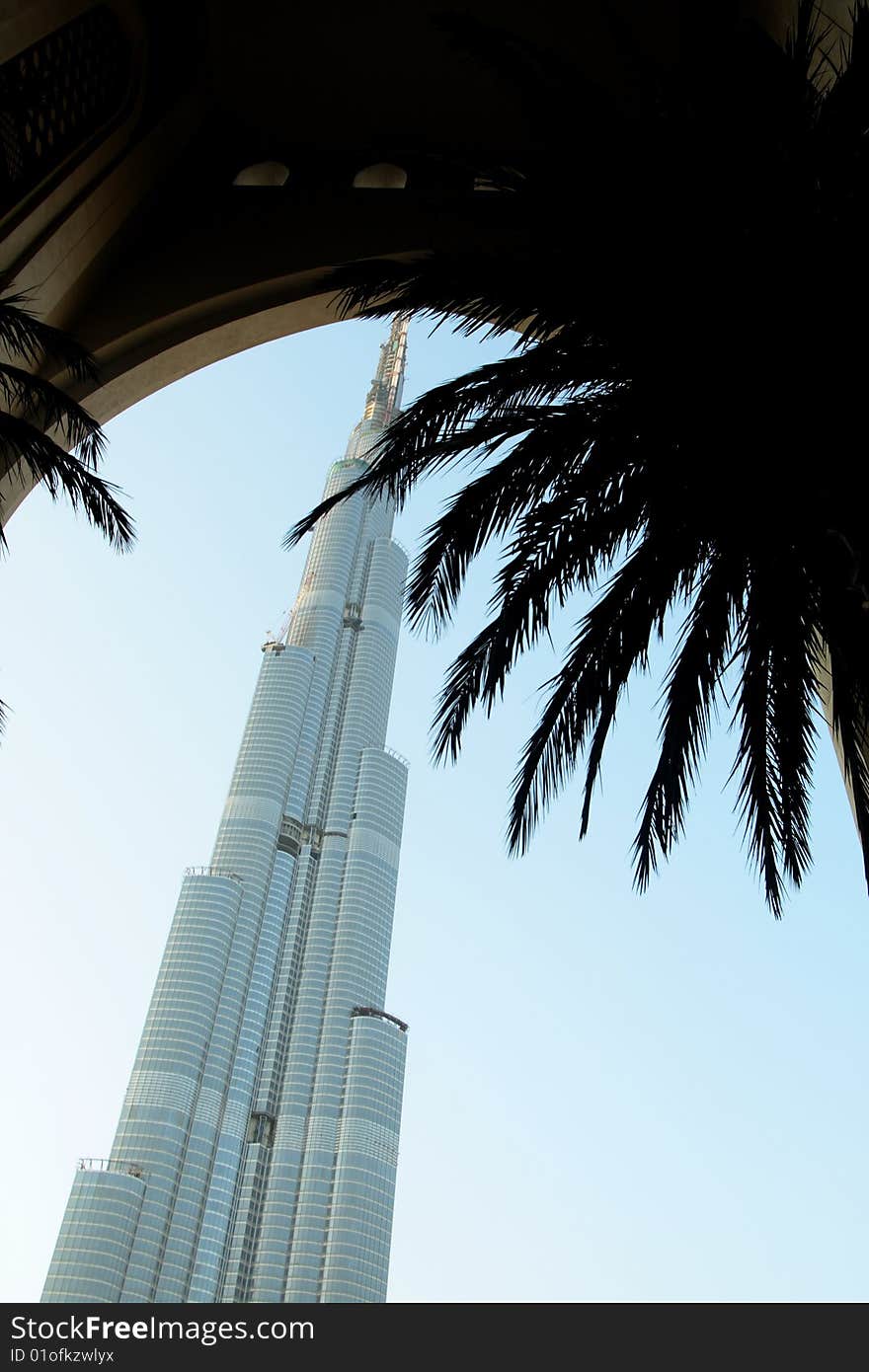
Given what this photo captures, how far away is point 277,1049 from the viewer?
12200 cm

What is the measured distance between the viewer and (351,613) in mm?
158375

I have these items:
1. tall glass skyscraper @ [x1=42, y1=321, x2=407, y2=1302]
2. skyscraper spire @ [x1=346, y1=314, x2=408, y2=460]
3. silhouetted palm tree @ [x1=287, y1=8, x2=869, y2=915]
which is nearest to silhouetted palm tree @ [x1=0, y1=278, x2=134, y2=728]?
silhouetted palm tree @ [x1=287, y1=8, x2=869, y2=915]

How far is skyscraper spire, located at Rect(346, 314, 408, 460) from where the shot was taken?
152500 mm

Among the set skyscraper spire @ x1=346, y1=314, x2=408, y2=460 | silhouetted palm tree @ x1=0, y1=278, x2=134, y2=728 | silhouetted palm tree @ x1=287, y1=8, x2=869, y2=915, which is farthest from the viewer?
skyscraper spire @ x1=346, y1=314, x2=408, y2=460

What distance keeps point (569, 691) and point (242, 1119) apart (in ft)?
398

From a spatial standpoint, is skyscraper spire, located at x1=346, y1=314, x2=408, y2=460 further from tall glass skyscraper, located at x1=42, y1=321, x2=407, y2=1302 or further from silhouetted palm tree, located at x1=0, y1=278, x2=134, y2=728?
silhouetted palm tree, located at x1=0, y1=278, x2=134, y2=728

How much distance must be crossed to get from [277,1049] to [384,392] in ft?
273

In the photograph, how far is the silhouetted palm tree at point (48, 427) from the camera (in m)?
6.69

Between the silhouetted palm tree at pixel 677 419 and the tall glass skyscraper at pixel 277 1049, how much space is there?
94535mm

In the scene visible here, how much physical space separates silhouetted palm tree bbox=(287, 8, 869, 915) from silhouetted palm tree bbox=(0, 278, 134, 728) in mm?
1784

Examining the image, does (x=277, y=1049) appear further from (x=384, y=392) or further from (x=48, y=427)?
(x=48, y=427)

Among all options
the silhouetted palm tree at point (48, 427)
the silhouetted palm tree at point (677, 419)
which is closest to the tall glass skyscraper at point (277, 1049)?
the silhouetted palm tree at point (48, 427)
